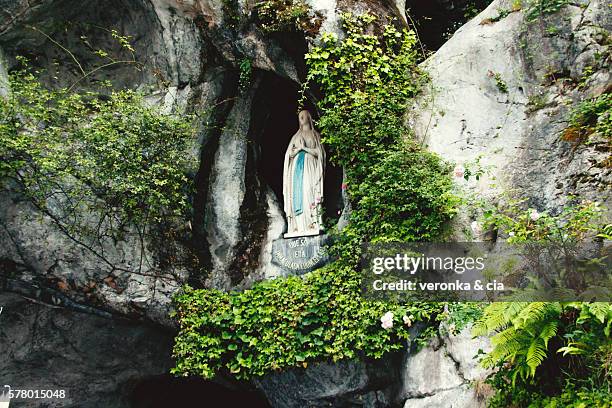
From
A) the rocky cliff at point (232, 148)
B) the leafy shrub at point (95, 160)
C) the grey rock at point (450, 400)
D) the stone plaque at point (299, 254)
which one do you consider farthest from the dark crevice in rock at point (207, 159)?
the grey rock at point (450, 400)

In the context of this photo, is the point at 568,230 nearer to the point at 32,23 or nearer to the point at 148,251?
the point at 148,251

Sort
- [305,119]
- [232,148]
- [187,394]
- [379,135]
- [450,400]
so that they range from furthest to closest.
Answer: [187,394] < [232,148] < [305,119] < [379,135] < [450,400]

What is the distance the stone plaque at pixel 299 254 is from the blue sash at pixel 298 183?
0.42m

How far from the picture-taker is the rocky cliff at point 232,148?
718 centimetres

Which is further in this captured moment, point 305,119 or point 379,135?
point 305,119

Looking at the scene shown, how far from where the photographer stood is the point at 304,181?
353 inches

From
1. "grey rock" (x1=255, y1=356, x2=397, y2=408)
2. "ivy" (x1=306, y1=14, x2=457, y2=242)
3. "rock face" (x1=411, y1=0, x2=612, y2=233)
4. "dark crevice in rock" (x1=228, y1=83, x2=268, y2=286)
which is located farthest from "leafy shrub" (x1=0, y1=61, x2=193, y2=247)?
"rock face" (x1=411, y1=0, x2=612, y2=233)

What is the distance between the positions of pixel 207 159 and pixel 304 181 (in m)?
1.44

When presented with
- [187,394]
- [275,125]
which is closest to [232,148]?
[275,125]

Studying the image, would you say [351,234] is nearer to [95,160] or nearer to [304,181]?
[304,181]

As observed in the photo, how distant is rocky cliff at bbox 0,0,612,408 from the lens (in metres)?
7.18

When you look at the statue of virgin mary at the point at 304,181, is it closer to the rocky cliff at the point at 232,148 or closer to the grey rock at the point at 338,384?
the rocky cliff at the point at 232,148

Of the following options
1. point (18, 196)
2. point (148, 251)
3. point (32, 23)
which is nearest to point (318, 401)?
point (148, 251)

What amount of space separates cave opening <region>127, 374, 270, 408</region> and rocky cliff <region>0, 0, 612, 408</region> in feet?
0.20
